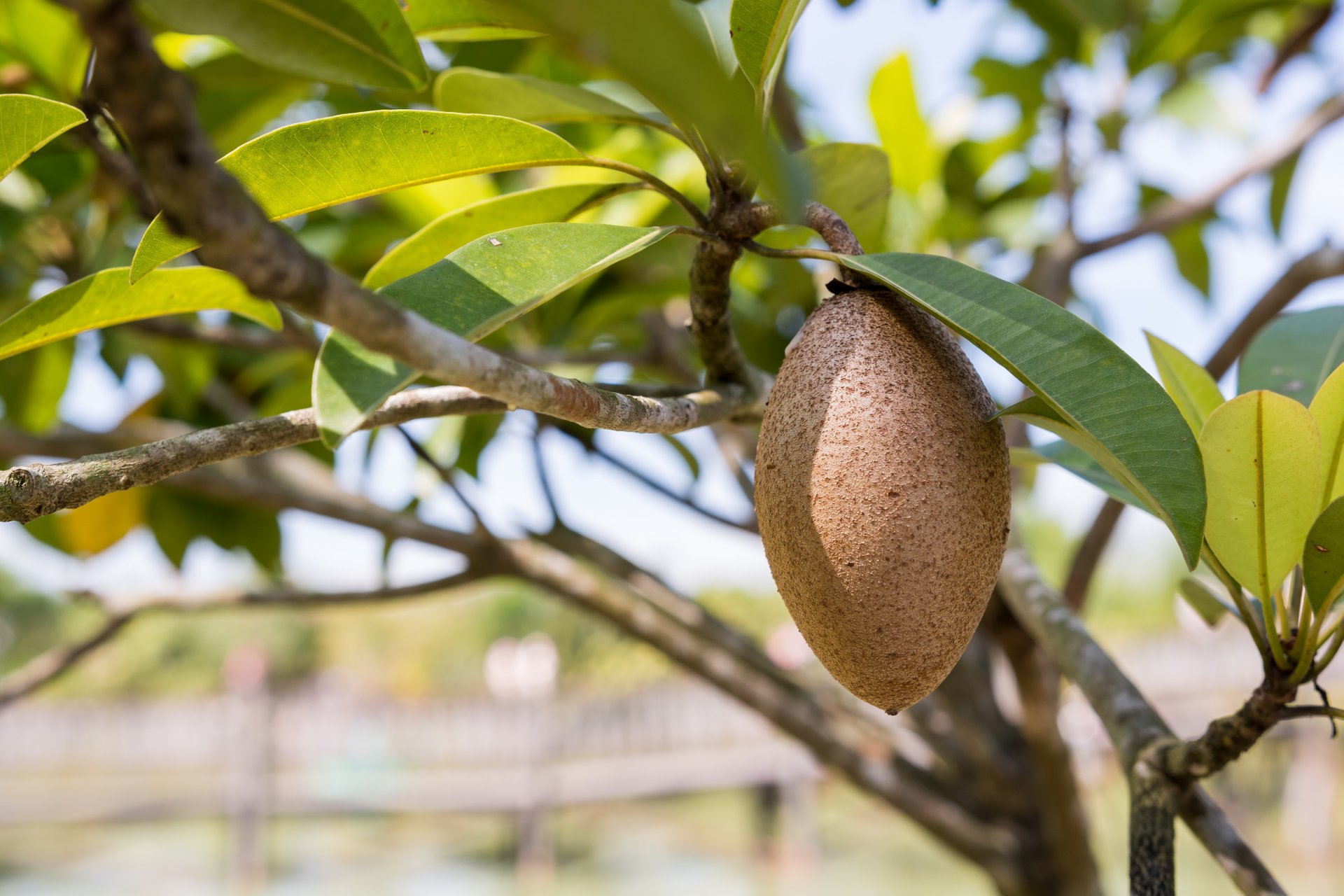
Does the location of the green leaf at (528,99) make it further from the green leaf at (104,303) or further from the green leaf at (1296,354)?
the green leaf at (1296,354)

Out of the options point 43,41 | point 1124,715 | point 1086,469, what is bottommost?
point 1124,715

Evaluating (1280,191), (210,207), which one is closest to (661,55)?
(210,207)

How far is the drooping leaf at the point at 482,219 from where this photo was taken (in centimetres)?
44

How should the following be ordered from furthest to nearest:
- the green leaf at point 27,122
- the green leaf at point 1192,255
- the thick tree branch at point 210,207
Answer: the green leaf at point 1192,255, the green leaf at point 27,122, the thick tree branch at point 210,207

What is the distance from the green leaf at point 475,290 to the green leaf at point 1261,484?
8.4 inches

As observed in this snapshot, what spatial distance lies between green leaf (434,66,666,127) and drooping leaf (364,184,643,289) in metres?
0.04

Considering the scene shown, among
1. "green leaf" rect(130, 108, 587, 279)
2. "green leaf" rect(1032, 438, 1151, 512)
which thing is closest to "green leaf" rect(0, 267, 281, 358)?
"green leaf" rect(130, 108, 587, 279)

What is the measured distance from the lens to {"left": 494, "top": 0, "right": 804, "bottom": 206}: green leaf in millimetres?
176

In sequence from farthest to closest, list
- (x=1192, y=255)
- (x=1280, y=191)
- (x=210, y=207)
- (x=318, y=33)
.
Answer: (x=1192, y=255) → (x=1280, y=191) → (x=318, y=33) → (x=210, y=207)

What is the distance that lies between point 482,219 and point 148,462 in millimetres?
Result: 186

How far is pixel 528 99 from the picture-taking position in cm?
45

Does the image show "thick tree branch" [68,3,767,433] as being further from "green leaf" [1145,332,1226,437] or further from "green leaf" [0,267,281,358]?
"green leaf" [1145,332,1226,437]

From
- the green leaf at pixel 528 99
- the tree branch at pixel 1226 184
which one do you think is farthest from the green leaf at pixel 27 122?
the tree branch at pixel 1226 184

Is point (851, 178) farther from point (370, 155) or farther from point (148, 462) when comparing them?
point (148, 462)
